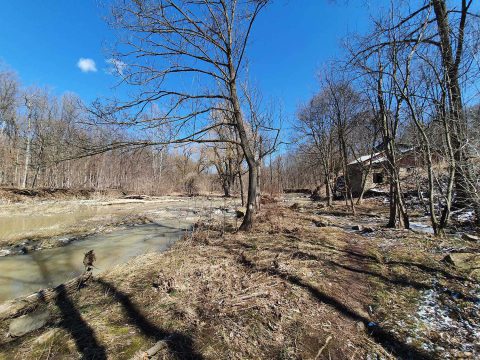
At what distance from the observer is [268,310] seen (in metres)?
3.38

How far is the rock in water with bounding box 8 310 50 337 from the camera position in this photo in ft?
11.0

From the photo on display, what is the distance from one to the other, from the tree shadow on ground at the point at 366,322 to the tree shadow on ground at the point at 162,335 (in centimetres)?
186

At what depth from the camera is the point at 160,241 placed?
9016mm

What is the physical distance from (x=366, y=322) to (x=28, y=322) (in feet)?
14.1

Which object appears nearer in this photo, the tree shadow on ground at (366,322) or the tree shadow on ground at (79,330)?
the tree shadow on ground at (79,330)

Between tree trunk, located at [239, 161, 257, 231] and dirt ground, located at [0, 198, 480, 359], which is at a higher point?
tree trunk, located at [239, 161, 257, 231]

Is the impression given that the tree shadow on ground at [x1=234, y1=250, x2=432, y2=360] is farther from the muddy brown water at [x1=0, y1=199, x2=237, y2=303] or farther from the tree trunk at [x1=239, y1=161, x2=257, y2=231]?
the muddy brown water at [x1=0, y1=199, x2=237, y2=303]

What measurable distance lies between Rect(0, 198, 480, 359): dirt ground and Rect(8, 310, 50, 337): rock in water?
0.28 ft

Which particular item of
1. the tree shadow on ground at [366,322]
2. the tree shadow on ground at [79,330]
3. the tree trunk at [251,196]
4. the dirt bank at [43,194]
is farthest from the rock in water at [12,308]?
the dirt bank at [43,194]

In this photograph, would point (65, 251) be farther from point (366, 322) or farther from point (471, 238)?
point (471, 238)

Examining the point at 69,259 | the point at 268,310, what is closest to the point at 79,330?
the point at 268,310

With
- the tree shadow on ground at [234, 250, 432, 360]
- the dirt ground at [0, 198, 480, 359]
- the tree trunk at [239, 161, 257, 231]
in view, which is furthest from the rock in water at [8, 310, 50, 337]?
the tree trunk at [239, 161, 257, 231]

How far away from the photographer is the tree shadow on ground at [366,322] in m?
2.79

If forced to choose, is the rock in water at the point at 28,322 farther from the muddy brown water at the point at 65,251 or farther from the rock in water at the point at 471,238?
the rock in water at the point at 471,238
